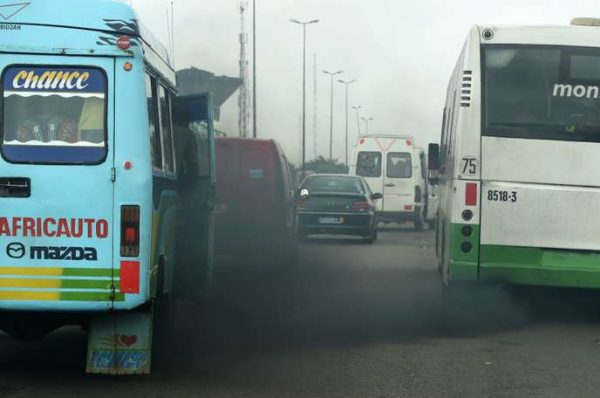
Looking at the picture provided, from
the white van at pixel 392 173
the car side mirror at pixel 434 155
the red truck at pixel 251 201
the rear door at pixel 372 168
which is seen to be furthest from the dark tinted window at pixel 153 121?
A: the rear door at pixel 372 168

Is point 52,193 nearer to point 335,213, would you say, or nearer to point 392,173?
point 335,213

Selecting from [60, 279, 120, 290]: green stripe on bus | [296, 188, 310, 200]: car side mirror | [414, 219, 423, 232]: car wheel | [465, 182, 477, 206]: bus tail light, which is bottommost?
[414, 219, 423, 232]: car wheel

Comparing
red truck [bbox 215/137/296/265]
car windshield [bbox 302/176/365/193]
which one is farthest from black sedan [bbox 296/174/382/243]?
red truck [bbox 215/137/296/265]

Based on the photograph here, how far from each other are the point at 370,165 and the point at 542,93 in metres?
28.3

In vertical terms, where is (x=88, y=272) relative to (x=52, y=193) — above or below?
below

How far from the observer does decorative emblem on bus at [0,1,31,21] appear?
7938 mm

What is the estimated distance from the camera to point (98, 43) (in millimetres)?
7957

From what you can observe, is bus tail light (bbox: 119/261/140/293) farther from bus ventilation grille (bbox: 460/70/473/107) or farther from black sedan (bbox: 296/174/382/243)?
black sedan (bbox: 296/174/382/243)

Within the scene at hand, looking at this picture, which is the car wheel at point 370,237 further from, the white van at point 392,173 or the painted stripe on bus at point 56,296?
the painted stripe on bus at point 56,296

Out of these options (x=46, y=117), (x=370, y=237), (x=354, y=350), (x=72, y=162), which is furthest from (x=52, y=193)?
(x=370, y=237)

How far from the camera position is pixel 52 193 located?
7891mm

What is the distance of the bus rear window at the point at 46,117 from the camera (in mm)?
7902

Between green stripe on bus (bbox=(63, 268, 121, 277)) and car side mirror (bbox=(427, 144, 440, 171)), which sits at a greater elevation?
car side mirror (bbox=(427, 144, 440, 171))

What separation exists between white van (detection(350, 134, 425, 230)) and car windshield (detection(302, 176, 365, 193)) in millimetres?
11872
